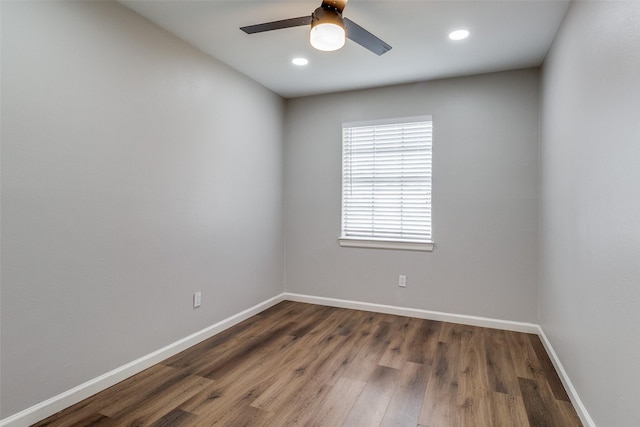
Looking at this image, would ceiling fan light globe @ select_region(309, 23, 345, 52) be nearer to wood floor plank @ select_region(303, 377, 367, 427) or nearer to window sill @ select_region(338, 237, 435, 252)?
wood floor plank @ select_region(303, 377, 367, 427)

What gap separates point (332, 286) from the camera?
4.14m

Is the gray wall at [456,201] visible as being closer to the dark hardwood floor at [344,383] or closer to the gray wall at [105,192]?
the dark hardwood floor at [344,383]

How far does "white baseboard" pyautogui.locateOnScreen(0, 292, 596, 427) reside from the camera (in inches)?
74.6

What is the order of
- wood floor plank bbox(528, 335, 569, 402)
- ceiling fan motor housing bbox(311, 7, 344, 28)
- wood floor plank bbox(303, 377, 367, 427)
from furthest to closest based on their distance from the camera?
wood floor plank bbox(528, 335, 569, 402), wood floor plank bbox(303, 377, 367, 427), ceiling fan motor housing bbox(311, 7, 344, 28)

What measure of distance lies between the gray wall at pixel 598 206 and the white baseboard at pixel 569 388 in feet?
0.20

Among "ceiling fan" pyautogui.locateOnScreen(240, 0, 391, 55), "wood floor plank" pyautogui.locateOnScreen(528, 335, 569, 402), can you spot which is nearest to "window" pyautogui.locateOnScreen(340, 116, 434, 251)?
"wood floor plank" pyautogui.locateOnScreen(528, 335, 569, 402)

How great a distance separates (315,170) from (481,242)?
2053 millimetres

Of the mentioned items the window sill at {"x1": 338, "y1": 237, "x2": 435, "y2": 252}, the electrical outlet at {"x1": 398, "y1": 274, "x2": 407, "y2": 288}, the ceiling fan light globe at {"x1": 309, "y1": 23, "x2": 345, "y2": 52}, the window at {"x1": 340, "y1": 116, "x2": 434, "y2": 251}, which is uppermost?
the ceiling fan light globe at {"x1": 309, "y1": 23, "x2": 345, "y2": 52}

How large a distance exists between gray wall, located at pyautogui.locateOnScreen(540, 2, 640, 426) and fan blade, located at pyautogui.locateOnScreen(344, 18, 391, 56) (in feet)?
3.83

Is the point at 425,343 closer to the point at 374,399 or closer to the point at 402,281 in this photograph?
the point at 402,281

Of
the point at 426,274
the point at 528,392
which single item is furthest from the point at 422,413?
the point at 426,274

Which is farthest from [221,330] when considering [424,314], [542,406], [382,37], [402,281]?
[382,37]

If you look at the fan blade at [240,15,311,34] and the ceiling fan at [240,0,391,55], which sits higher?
the fan blade at [240,15,311,34]

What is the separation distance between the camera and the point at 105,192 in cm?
223
